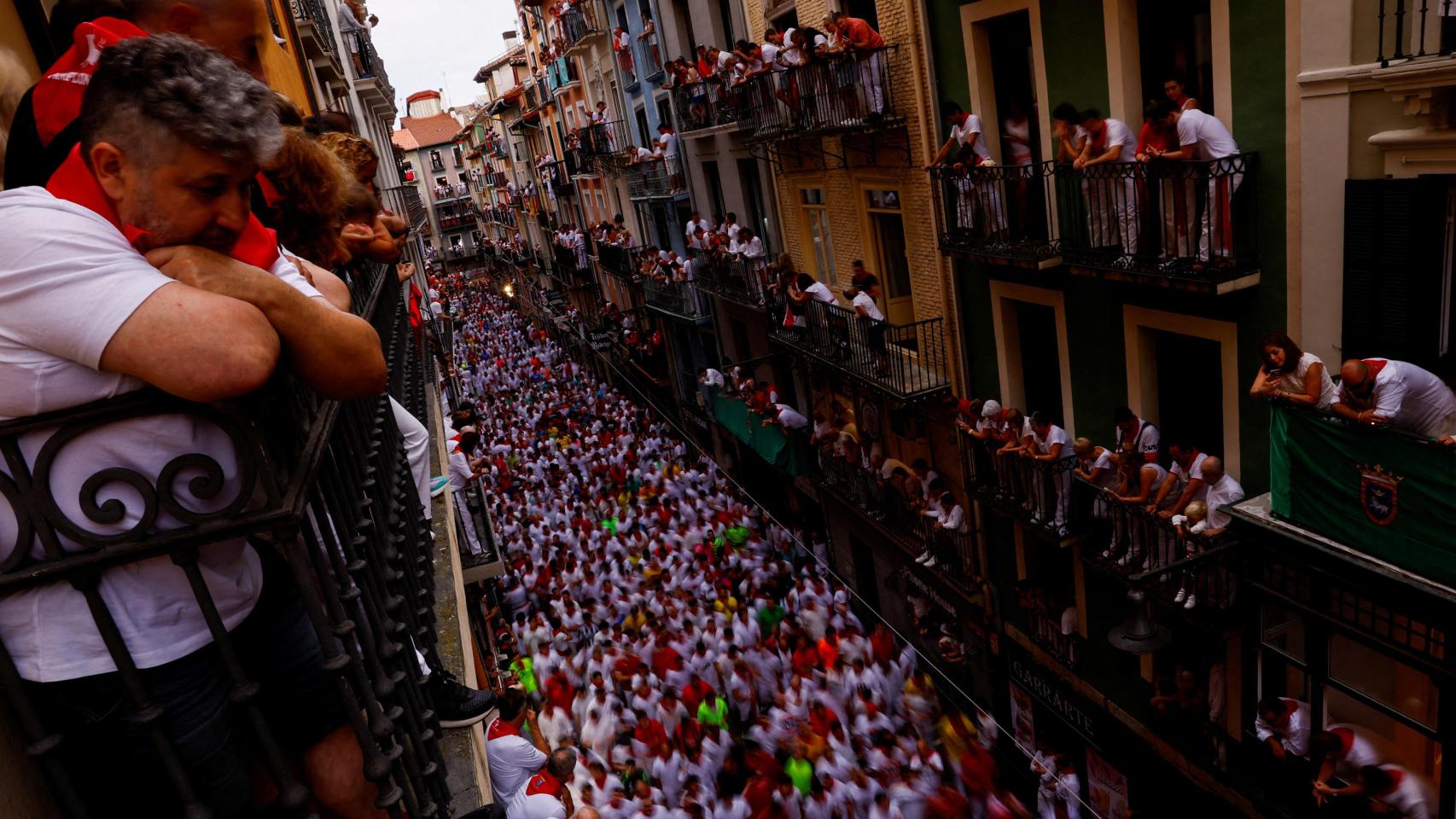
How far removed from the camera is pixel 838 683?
12633mm

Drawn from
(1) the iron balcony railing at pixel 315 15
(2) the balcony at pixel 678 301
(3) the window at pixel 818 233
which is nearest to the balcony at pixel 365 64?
(1) the iron balcony railing at pixel 315 15

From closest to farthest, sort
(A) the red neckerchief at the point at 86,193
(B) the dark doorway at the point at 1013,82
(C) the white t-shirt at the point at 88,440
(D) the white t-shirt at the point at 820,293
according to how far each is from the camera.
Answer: (C) the white t-shirt at the point at 88,440 < (A) the red neckerchief at the point at 86,193 < (B) the dark doorway at the point at 1013,82 < (D) the white t-shirt at the point at 820,293

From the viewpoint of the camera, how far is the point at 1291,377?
7629 millimetres

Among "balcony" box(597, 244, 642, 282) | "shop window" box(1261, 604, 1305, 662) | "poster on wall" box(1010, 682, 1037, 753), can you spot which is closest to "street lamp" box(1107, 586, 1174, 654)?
"shop window" box(1261, 604, 1305, 662)

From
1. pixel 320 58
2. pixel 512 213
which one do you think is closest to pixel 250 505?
pixel 320 58

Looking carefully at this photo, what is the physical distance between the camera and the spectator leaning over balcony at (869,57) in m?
13.3

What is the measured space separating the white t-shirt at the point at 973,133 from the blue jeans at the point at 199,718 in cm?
1045

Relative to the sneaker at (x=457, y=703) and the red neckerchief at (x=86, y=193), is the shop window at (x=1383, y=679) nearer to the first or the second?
the sneaker at (x=457, y=703)

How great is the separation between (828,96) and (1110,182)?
6012 millimetres

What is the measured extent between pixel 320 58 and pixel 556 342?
1299 inches

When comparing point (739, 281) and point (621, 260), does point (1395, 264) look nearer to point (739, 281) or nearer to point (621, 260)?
point (739, 281)

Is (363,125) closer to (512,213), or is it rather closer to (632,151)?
(632,151)

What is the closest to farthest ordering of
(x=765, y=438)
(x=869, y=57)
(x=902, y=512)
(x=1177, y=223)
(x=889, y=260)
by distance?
(x=1177, y=223) < (x=869, y=57) < (x=889, y=260) < (x=902, y=512) < (x=765, y=438)

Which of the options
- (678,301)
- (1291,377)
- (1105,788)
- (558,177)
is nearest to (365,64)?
(558,177)
